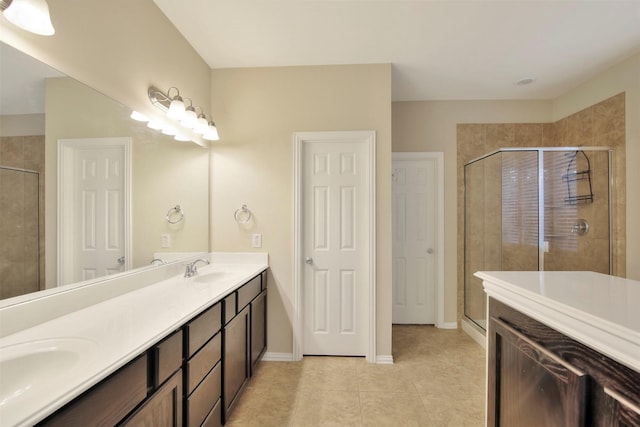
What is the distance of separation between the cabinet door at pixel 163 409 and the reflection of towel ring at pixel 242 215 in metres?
1.44

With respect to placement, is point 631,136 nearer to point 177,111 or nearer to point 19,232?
point 177,111

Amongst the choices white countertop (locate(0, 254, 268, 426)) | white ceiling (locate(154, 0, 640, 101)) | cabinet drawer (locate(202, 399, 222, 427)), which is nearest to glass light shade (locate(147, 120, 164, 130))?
white ceiling (locate(154, 0, 640, 101))

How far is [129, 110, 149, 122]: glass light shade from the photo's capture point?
1.59m

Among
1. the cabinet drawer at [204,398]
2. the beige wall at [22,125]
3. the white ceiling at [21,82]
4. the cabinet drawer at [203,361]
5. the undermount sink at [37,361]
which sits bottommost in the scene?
the cabinet drawer at [204,398]

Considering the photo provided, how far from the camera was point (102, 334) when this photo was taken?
3.21ft

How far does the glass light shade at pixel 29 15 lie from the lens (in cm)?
91

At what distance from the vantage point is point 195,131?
2137 mm

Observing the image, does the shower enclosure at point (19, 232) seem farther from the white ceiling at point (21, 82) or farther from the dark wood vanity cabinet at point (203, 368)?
the dark wood vanity cabinet at point (203, 368)

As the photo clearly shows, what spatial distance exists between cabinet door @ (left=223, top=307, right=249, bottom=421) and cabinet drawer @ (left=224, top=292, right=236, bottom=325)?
36 millimetres

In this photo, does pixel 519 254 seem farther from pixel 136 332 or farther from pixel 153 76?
pixel 153 76

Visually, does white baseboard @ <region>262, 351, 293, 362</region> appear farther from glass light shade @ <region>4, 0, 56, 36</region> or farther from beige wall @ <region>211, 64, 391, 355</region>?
glass light shade @ <region>4, 0, 56, 36</region>

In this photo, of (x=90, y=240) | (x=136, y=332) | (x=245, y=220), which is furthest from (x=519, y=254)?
(x=90, y=240)

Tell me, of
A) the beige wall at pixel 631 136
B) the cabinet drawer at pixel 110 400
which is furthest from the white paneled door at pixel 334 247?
the beige wall at pixel 631 136

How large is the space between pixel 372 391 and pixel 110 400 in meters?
1.74
